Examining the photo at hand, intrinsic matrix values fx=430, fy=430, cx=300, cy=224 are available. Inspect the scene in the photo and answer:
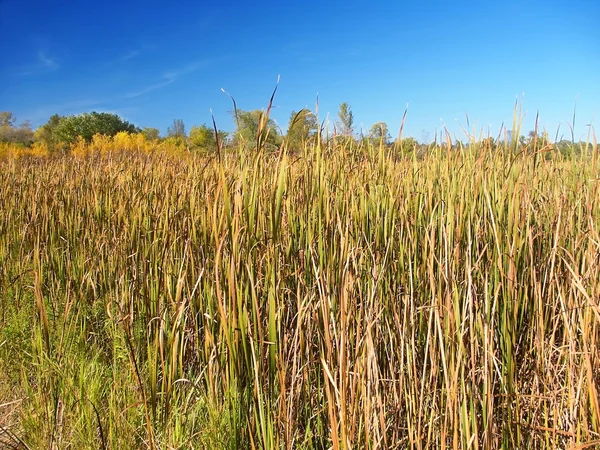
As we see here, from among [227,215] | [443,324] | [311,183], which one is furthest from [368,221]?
[227,215]

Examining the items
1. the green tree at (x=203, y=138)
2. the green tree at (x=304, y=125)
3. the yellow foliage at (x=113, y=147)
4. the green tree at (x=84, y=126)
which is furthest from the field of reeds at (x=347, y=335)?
the green tree at (x=84, y=126)

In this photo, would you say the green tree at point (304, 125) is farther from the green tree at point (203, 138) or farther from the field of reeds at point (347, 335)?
the green tree at point (203, 138)

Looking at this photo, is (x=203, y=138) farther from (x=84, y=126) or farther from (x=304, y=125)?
(x=304, y=125)

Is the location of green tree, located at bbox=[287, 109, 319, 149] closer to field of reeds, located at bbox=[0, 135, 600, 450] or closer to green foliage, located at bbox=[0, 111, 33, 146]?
field of reeds, located at bbox=[0, 135, 600, 450]

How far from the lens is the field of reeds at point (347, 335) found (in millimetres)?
1043

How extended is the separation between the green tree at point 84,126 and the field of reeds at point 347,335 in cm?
2305

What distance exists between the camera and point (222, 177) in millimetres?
1080

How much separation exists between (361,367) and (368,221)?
0.68 metres

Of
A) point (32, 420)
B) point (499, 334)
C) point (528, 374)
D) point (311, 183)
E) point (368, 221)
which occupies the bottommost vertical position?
point (32, 420)

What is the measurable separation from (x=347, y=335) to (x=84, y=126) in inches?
1050

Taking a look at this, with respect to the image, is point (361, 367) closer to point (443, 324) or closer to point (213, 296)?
point (443, 324)

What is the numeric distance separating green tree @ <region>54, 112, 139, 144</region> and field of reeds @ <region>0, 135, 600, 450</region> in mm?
23048

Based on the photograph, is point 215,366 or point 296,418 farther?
point 215,366

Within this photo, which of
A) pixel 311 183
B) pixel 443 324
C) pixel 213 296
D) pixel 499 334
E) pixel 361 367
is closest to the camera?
pixel 361 367
